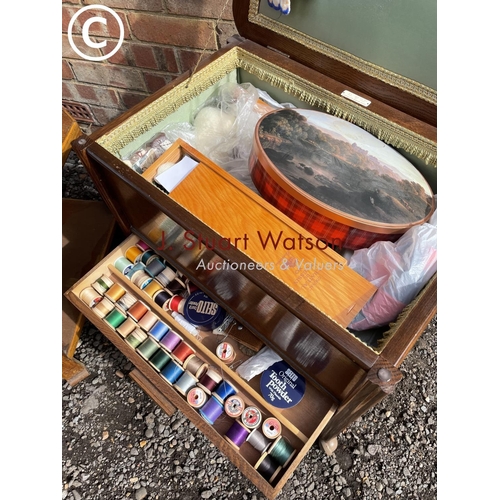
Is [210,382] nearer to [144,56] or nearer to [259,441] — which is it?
[259,441]

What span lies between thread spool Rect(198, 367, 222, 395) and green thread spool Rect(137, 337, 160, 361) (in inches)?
5.2

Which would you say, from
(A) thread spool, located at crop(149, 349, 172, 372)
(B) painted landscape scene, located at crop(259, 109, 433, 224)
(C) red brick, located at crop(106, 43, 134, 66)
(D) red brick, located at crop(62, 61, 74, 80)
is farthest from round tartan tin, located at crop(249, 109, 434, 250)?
(D) red brick, located at crop(62, 61, 74, 80)

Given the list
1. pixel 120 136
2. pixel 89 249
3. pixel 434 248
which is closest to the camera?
pixel 434 248

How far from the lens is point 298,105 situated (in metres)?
0.97

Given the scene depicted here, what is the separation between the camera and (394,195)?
2.52 ft

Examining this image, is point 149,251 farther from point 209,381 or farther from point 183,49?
point 183,49

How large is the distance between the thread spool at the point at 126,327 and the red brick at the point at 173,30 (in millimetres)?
858

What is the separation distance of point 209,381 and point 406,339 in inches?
17.9

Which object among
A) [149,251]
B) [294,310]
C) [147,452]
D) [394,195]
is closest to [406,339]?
[294,310]

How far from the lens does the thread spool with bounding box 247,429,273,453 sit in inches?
31.5

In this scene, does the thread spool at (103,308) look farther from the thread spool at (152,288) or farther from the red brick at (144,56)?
the red brick at (144,56)

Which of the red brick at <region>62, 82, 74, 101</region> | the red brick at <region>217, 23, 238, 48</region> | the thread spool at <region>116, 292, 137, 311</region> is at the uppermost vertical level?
the red brick at <region>217, 23, 238, 48</region>

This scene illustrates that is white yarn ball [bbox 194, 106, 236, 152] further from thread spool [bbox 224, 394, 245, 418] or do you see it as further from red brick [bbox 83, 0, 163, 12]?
thread spool [bbox 224, 394, 245, 418]

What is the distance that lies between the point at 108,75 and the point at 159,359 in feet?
3.69
